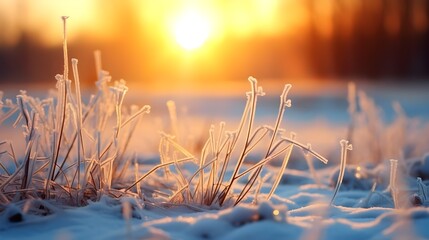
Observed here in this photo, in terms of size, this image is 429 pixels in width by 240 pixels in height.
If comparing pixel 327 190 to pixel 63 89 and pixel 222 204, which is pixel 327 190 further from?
pixel 63 89

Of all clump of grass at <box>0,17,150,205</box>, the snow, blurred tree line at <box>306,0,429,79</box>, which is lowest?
the snow

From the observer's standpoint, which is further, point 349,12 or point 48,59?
point 48,59

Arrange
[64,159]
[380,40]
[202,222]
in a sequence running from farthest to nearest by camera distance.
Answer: [380,40]
[64,159]
[202,222]

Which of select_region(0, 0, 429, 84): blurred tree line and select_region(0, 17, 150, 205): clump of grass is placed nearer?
select_region(0, 17, 150, 205): clump of grass

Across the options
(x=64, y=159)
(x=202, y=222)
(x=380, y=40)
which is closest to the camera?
(x=202, y=222)

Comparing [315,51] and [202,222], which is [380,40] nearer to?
[315,51]

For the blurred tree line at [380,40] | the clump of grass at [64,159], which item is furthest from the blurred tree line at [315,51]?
the clump of grass at [64,159]

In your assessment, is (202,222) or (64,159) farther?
(64,159)

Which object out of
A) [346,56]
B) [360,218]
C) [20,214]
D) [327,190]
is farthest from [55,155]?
[346,56]

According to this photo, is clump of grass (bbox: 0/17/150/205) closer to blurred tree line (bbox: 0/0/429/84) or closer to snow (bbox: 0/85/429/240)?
snow (bbox: 0/85/429/240)

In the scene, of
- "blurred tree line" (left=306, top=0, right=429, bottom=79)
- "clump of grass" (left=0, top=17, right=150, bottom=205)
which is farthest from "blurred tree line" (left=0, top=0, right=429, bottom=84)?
"clump of grass" (left=0, top=17, right=150, bottom=205)

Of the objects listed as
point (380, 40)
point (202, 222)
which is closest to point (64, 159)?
point (202, 222)
